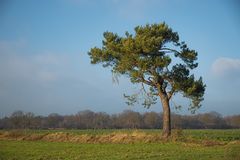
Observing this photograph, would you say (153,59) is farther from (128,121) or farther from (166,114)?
(128,121)

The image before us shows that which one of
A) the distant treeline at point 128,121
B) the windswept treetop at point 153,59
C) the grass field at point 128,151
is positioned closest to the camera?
the grass field at point 128,151

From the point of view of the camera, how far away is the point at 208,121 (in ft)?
417

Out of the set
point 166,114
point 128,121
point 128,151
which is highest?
point 128,121

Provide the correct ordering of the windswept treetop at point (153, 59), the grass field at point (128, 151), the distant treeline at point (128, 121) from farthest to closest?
the distant treeline at point (128, 121)
the windswept treetop at point (153, 59)
the grass field at point (128, 151)

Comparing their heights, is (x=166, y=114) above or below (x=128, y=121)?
below

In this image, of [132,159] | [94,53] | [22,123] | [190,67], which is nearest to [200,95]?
[190,67]

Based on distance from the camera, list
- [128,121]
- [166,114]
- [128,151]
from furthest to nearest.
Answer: [128,121], [166,114], [128,151]

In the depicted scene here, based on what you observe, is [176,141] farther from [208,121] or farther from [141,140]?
[208,121]

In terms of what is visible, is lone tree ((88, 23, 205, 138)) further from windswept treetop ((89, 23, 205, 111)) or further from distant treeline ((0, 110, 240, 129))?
distant treeline ((0, 110, 240, 129))

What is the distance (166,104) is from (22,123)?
127 feet

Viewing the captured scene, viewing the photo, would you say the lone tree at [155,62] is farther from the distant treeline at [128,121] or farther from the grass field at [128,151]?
the distant treeline at [128,121]

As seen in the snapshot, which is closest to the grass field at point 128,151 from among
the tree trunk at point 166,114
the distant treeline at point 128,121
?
the tree trunk at point 166,114

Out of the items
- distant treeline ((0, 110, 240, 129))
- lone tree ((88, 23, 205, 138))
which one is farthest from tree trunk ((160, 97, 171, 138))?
distant treeline ((0, 110, 240, 129))

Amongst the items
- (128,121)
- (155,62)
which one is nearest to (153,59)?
(155,62)
